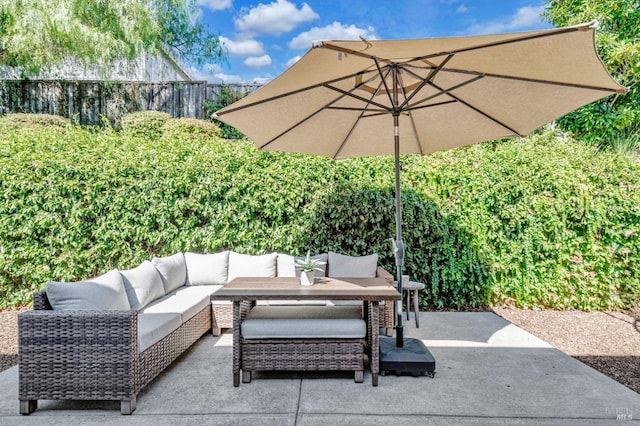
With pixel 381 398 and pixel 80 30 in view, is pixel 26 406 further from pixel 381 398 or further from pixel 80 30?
pixel 80 30

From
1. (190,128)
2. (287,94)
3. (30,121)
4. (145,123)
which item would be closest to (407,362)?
(287,94)

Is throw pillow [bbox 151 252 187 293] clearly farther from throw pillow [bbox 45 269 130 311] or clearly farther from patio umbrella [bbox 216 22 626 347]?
patio umbrella [bbox 216 22 626 347]

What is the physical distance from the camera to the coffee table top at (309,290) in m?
2.85

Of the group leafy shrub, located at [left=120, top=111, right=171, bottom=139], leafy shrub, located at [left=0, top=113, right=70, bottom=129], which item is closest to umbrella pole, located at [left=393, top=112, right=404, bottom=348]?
leafy shrub, located at [left=120, top=111, right=171, bottom=139]

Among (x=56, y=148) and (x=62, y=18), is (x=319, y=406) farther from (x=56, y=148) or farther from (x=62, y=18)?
(x=62, y=18)

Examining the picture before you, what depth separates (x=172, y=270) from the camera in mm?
4312

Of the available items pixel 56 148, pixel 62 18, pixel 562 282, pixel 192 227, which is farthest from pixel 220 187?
pixel 62 18

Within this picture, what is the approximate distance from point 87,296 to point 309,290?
5.43ft

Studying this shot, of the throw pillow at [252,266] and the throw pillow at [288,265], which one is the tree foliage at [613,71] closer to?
the throw pillow at [288,265]

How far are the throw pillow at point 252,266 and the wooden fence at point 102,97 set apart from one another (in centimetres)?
575

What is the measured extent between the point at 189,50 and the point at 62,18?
4.21 metres

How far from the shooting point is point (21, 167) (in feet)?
15.3

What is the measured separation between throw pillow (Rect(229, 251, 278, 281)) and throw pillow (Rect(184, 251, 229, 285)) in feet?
0.36

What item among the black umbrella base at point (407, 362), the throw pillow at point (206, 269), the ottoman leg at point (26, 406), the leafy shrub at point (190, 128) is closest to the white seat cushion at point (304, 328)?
the black umbrella base at point (407, 362)
